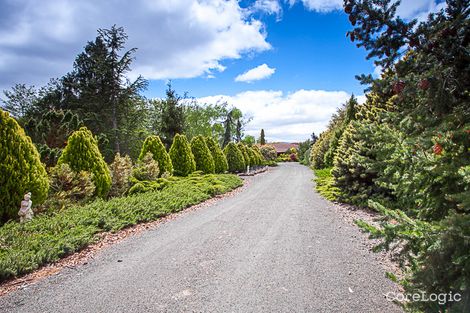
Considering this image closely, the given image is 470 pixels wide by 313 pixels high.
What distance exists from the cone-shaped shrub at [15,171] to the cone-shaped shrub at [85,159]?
70.0 inches

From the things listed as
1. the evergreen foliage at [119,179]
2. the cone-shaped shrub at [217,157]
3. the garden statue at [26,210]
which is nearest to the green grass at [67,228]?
the garden statue at [26,210]

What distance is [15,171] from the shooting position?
614 centimetres

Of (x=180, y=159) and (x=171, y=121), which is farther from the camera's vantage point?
(x=171, y=121)

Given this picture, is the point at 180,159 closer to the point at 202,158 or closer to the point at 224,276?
the point at 202,158

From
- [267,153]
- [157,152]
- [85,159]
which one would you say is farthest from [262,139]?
[85,159]

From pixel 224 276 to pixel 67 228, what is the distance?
3.61 m

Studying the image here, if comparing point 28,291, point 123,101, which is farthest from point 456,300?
point 123,101

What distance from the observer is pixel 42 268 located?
4.29 meters

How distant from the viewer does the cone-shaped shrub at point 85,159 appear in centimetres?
855

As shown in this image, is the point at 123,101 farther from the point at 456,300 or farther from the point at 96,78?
the point at 456,300

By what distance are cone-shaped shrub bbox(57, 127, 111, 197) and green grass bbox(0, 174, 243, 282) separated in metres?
1.61

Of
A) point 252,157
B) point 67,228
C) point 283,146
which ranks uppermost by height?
point 283,146

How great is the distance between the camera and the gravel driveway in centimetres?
310

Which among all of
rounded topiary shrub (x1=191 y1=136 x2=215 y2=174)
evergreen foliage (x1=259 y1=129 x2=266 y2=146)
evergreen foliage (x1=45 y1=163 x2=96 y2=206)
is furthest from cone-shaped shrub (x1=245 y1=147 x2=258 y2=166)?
evergreen foliage (x1=259 y1=129 x2=266 y2=146)
